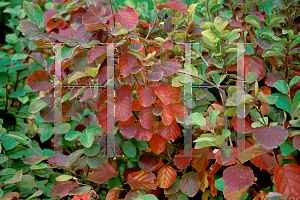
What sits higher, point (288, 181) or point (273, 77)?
point (273, 77)

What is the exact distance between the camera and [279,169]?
0.74 m

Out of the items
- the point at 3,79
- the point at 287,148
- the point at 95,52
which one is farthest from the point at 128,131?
the point at 3,79

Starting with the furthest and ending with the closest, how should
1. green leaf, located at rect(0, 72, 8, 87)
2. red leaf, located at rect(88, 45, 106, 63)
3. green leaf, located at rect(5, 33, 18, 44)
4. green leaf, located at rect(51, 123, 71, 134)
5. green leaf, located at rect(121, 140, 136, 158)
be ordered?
green leaf, located at rect(5, 33, 18, 44) < green leaf, located at rect(0, 72, 8, 87) < green leaf, located at rect(51, 123, 71, 134) < green leaf, located at rect(121, 140, 136, 158) < red leaf, located at rect(88, 45, 106, 63)

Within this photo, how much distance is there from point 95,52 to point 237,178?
569mm

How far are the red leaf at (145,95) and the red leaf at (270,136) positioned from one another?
0.31 metres

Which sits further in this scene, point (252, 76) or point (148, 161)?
point (148, 161)

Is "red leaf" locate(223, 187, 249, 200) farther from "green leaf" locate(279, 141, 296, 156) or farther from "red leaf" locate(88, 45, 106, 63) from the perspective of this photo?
"red leaf" locate(88, 45, 106, 63)

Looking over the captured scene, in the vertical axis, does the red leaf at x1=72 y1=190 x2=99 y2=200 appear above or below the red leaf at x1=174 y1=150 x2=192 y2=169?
below

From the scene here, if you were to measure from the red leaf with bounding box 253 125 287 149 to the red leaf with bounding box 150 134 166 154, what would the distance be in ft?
1.01

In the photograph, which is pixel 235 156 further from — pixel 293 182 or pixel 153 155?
pixel 153 155

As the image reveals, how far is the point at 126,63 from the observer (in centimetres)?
77

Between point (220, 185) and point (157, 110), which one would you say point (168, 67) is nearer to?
point (157, 110)

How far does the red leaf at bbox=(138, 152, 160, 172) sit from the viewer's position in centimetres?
86

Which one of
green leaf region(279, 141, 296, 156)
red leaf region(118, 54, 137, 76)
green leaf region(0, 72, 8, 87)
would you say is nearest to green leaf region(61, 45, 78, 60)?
red leaf region(118, 54, 137, 76)
